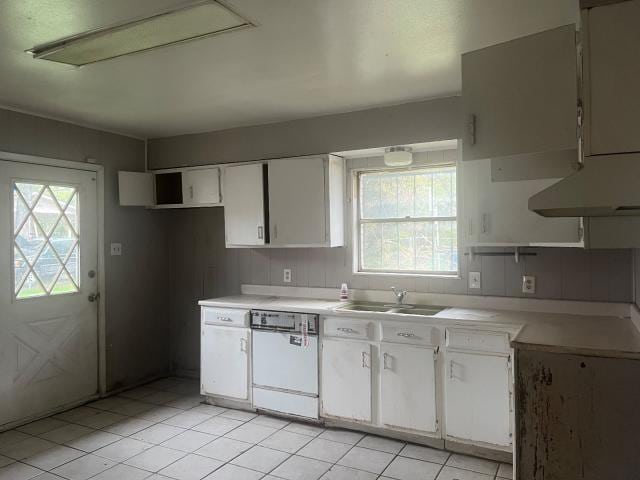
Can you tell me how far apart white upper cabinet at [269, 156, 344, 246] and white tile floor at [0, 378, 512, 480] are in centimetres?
147

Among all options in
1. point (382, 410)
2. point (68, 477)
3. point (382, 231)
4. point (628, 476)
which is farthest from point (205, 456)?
point (628, 476)

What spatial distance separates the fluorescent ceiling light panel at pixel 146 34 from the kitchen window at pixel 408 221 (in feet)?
6.69

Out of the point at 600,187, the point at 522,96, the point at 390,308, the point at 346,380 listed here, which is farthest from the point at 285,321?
the point at 600,187

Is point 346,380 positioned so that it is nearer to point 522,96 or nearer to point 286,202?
point 286,202

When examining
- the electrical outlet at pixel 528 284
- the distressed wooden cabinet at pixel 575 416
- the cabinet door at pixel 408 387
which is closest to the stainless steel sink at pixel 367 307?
the cabinet door at pixel 408 387

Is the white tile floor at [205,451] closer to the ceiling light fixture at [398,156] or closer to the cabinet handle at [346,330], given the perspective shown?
the cabinet handle at [346,330]

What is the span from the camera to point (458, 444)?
3.12 m

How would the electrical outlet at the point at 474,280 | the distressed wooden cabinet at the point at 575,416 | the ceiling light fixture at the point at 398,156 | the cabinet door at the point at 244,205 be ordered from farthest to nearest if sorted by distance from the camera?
the cabinet door at the point at 244,205 < the ceiling light fixture at the point at 398,156 < the electrical outlet at the point at 474,280 < the distressed wooden cabinet at the point at 575,416

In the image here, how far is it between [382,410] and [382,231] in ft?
4.68

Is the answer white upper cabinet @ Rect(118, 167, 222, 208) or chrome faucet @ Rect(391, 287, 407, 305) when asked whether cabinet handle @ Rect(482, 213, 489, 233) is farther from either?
white upper cabinet @ Rect(118, 167, 222, 208)

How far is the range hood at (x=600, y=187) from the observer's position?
156cm

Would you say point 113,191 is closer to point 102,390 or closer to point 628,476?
point 102,390

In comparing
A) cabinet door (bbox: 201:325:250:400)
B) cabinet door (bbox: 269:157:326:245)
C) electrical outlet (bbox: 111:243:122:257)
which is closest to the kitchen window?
cabinet door (bbox: 269:157:326:245)

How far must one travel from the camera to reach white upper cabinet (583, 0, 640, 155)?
159 centimetres
